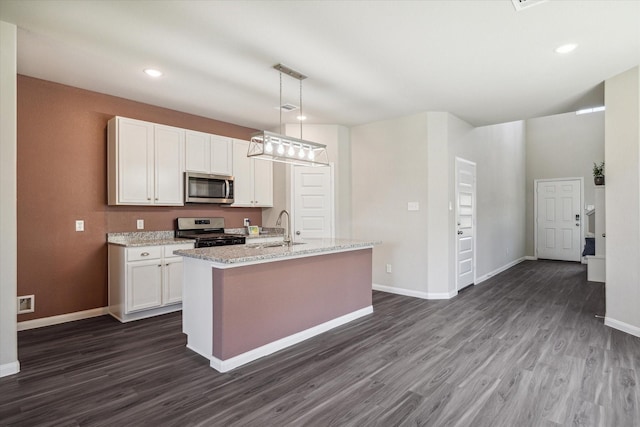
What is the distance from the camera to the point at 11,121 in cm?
262

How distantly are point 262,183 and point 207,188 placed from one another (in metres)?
0.98

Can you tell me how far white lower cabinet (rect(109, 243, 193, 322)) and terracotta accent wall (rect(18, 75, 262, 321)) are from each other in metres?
0.30

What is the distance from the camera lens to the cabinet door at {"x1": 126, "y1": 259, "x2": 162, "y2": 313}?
12.4ft

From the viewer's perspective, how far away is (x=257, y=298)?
2.90 meters

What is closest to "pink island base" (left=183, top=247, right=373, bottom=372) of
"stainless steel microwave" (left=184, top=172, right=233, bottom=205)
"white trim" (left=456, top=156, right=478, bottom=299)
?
"stainless steel microwave" (left=184, top=172, right=233, bottom=205)

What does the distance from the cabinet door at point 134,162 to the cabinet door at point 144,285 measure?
0.78m

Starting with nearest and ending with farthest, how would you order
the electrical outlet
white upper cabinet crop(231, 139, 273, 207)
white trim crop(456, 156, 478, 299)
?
the electrical outlet < white trim crop(456, 156, 478, 299) < white upper cabinet crop(231, 139, 273, 207)

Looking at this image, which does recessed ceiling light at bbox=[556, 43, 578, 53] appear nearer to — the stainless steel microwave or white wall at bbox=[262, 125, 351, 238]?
white wall at bbox=[262, 125, 351, 238]

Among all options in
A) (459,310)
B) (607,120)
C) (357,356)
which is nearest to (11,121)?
(357,356)

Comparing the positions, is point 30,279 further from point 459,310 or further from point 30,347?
point 459,310

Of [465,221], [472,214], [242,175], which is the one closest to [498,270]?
[472,214]

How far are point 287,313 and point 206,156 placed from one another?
2.70 metres

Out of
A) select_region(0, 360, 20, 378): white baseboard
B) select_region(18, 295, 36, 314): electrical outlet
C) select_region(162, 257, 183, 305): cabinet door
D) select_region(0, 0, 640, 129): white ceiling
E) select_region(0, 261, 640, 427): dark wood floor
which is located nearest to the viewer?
select_region(0, 261, 640, 427): dark wood floor

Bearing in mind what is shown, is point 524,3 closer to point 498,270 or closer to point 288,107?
point 288,107
